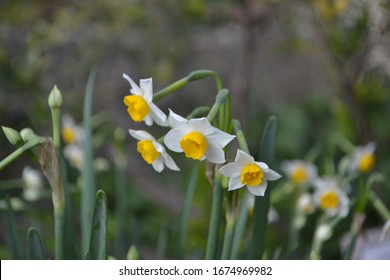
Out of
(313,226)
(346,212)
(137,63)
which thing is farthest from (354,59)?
(137,63)

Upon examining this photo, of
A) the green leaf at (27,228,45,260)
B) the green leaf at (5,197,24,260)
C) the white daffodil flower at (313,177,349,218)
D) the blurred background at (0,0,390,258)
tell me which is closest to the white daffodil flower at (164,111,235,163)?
the green leaf at (27,228,45,260)

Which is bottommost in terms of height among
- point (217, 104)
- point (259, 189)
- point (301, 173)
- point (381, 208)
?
point (301, 173)

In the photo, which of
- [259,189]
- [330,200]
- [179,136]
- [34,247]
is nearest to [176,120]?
[179,136]

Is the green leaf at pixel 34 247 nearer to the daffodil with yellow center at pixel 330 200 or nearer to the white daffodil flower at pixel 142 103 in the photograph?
the white daffodil flower at pixel 142 103

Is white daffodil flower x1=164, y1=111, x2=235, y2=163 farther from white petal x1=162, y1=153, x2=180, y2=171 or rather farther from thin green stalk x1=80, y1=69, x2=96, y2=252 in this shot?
thin green stalk x1=80, y1=69, x2=96, y2=252

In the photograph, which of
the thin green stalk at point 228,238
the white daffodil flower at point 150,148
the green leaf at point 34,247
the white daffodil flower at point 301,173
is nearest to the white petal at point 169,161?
the white daffodil flower at point 150,148

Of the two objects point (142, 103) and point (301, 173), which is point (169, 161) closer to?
point (142, 103)

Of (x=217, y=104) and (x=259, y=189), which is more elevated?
(x=217, y=104)
